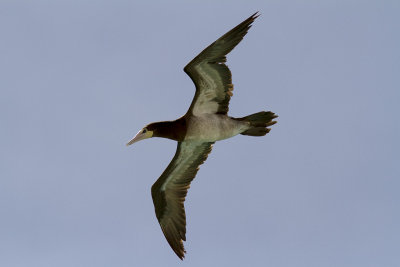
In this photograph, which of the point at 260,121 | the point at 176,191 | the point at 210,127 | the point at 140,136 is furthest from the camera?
the point at 176,191

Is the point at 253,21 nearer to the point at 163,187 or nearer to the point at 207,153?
the point at 207,153

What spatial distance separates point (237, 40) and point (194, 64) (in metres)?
0.97

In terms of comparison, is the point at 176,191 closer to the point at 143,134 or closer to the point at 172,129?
the point at 143,134

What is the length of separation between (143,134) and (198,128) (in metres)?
1.25

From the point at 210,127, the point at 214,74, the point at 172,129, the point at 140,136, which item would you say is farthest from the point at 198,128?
the point at 140,136

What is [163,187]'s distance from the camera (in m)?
14.7

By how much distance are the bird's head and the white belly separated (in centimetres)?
82

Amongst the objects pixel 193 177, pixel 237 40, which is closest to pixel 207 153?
pixel 193 177

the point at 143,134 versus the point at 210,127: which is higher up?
the point at 143,134

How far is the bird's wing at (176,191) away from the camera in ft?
47.4

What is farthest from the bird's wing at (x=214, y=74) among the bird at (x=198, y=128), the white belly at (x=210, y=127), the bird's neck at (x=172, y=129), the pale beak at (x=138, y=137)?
the pale beak at (x=138, y=137)

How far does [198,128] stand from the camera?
1377 centimetres

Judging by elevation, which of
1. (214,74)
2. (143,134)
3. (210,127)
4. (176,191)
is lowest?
(176,191)

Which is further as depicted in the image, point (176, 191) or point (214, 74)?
point (176, 191)
